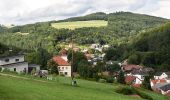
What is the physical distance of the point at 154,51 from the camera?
17688cm

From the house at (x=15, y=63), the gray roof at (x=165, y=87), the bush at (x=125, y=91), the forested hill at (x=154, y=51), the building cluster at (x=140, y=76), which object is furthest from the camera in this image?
the forested hill at (x=154, y=51)

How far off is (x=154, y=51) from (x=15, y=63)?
375 ft

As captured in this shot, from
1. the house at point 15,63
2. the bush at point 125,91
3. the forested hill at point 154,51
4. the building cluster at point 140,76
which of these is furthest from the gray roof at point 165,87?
the forested hill at point 154,51

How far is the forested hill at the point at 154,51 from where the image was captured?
16262 cm

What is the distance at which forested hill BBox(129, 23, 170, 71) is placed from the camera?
6403 inches

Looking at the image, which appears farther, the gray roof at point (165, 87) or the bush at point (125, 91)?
the gray roof at point (165, 87)

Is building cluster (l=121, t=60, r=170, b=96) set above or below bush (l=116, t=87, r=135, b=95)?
below

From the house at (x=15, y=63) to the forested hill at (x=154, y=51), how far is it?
93257 mm

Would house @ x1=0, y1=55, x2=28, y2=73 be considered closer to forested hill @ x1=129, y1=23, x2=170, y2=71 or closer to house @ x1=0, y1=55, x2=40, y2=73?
house @ x1=0, y1=55, x2=40, y2=73

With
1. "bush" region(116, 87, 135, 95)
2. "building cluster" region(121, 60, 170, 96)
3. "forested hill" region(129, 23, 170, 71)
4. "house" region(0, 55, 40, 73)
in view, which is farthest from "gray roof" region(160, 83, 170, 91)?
"forested hill" region(129, 23, 170, 71)

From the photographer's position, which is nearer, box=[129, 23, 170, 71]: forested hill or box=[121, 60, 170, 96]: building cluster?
box=[121, 60, 170, 96]: building cluster

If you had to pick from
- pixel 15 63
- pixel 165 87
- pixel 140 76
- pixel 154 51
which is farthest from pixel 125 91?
pixel 154 51

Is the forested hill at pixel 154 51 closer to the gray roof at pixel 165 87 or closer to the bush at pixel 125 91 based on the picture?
the gray roof at pixel 165 87

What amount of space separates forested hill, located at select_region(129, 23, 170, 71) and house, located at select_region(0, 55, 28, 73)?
9326cm
